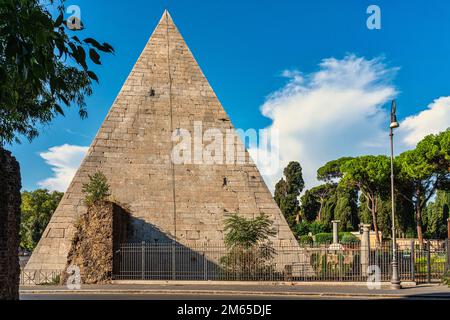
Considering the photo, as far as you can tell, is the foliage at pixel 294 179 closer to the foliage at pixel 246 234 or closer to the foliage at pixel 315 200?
the foliage at pixel 315 200

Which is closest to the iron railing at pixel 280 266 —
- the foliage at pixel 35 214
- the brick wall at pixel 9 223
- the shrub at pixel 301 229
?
the brick wall at pixel 9 223

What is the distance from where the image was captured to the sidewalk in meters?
12.2

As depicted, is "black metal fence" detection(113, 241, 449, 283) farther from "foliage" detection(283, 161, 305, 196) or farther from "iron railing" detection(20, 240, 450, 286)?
"foliage" detection(283, 161, 305, 196)

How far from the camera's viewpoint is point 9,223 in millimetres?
6414

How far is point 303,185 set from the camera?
175ft

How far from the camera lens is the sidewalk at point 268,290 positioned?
12219 millimetres

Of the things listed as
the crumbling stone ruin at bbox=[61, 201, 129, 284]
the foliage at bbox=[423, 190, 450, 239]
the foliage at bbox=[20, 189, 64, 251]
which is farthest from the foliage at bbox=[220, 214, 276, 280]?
the foliage at bbox=[423, 190, 450, 239]

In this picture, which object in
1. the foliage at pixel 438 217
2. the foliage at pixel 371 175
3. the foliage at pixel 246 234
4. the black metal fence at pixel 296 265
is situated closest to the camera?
the black metal fence at pixel 296 265

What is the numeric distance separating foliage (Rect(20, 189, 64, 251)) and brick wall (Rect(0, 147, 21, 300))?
1525 inches

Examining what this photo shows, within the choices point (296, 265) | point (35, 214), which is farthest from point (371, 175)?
point (35, 214)

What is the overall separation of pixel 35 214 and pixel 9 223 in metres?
42.4

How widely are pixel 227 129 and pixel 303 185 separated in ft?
110

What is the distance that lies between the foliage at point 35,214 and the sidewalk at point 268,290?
31.2 meters
